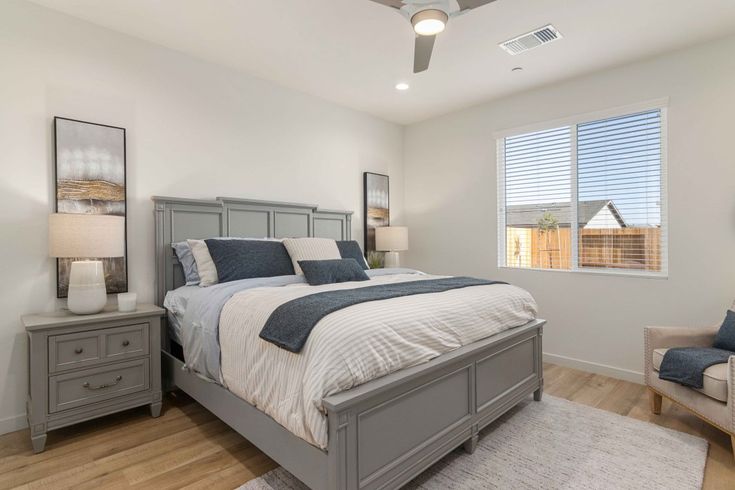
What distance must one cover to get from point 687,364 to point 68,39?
182 inches

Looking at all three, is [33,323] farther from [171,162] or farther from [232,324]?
[171,162]

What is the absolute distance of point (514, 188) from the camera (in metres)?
4.32

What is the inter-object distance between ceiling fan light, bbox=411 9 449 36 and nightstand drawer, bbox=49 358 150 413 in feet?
8.88

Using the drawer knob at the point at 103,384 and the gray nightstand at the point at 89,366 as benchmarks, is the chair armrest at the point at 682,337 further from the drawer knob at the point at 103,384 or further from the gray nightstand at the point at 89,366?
the drawer knob at the point at 103,384

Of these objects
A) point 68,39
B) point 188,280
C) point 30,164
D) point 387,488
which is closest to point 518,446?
point 387,488

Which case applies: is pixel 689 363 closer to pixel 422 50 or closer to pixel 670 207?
pixel 670 207

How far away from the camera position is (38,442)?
2.25m

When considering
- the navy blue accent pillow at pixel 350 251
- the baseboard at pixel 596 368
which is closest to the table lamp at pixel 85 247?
the navy blue accent pillow at pixel 350 251

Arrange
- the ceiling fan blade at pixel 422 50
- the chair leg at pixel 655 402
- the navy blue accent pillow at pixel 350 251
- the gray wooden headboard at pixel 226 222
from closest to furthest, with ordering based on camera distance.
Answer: the ceiling fan blade at pixel 422 50
the chair leg at pixel 655 402
the gray wooden headboard at pixel 226 222
the navy blue accent pillow at pixel 350 251

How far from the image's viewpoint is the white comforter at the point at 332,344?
1572 millimetres

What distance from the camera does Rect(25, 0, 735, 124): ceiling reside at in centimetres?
262

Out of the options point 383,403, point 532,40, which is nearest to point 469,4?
point 532,40

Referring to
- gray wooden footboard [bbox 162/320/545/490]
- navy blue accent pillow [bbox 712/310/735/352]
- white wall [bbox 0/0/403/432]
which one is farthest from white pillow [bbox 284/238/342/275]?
navy blue accent pillow [bbox 712/310/735/352]

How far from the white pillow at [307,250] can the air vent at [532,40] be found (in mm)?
2172
